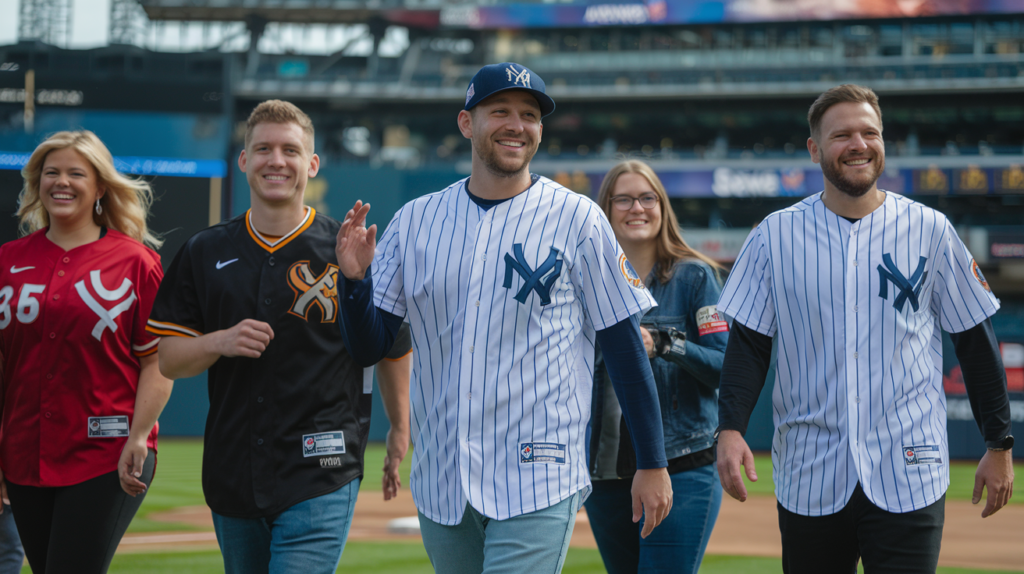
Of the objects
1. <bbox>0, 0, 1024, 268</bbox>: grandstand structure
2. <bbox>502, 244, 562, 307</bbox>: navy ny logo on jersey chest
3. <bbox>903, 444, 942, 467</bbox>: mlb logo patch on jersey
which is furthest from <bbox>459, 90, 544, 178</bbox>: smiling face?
<bbox>0, 0, 1024, 268</bbox>: grandstand structure

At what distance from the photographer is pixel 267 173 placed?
9.76ft

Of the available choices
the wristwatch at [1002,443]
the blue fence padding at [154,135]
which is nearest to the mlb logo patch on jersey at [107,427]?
the wristwatch at [1002,443]

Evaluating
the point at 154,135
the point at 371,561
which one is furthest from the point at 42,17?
the point at 371,561

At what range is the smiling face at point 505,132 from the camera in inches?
99.0

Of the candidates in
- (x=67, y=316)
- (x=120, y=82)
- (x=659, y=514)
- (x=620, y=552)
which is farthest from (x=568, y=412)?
(x=120, y=82)

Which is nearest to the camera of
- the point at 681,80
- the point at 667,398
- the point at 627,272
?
the point at 627,272

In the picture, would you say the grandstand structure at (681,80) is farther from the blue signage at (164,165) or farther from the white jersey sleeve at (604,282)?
the white jersey sleeve at (604,282)

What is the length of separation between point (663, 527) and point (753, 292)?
37.1 inches

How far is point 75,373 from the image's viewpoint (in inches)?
121

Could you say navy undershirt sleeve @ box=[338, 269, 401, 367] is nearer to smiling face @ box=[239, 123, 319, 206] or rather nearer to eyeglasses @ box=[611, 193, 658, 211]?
smiling face @ box=[239, 123, 319, 206]

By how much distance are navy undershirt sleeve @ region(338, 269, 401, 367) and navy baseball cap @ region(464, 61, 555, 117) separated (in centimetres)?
59

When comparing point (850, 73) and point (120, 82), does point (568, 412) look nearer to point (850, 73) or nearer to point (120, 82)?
point (120, 82)

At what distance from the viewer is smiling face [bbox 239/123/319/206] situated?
297 cm

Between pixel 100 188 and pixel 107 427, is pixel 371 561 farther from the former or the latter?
pixel 100 188
